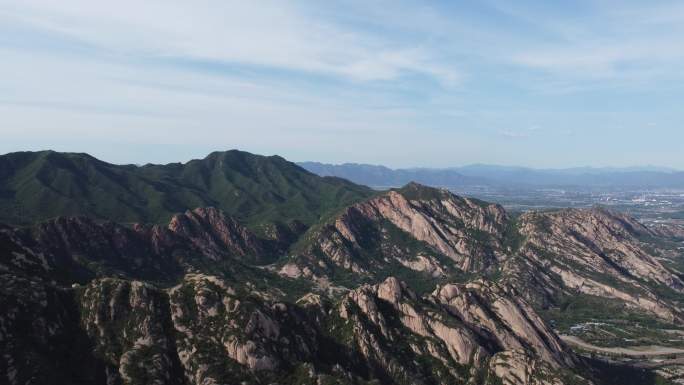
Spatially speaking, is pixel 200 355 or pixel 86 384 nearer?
pixel 86 384

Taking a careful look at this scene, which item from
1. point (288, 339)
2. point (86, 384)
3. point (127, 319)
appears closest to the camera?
point (86, 384)

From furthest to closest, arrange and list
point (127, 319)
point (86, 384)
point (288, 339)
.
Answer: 1. point (288, 339)
2. point (127, 319)
3. point (86, 384)

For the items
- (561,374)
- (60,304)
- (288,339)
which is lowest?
(561,374)

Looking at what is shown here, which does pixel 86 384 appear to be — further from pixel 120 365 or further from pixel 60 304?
pixel 60 304

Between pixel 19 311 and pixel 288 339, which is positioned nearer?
pixel 19 311

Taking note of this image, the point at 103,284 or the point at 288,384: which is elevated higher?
the point at 103,284

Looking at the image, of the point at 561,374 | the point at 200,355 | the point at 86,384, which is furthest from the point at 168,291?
the point at 561,374

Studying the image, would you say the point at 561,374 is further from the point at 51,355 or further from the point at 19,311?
the point at 19,311

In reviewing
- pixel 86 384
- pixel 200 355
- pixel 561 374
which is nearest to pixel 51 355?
pixel 86 384

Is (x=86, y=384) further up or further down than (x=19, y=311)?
further down
